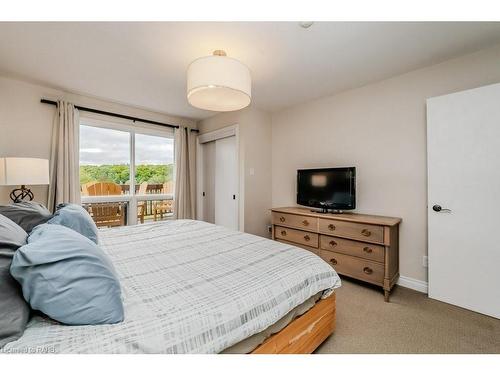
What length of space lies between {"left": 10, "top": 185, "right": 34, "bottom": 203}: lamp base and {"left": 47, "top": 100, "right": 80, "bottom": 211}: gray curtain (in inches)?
8.1

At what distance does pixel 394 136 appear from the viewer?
2.48 meters

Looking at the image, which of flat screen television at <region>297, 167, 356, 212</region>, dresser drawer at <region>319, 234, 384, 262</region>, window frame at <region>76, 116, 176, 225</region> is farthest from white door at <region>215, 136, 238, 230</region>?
dresser drawer at <region>319, 234, 384, 262</region>

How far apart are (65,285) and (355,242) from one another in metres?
2.40

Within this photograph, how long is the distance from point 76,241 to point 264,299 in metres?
0.87

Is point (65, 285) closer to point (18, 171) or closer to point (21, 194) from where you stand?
point (18, 171)

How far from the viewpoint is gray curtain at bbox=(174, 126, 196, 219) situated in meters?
3.89

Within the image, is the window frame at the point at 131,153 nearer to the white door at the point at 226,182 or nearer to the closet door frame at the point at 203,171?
the closet door frame at the point at 203,171

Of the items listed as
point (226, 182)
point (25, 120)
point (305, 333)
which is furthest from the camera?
point (226, 182)

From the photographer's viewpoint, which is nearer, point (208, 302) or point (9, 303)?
point (9, 303)

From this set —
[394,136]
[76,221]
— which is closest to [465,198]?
[394,136]

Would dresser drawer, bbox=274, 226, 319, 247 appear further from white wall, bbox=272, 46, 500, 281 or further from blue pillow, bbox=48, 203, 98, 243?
blue pillow, bbox=48, 203, 98, 243

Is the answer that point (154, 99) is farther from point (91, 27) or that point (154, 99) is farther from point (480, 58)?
point (480, 58)

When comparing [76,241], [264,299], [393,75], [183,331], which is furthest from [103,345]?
[393,75]

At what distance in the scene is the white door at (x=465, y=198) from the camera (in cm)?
184
